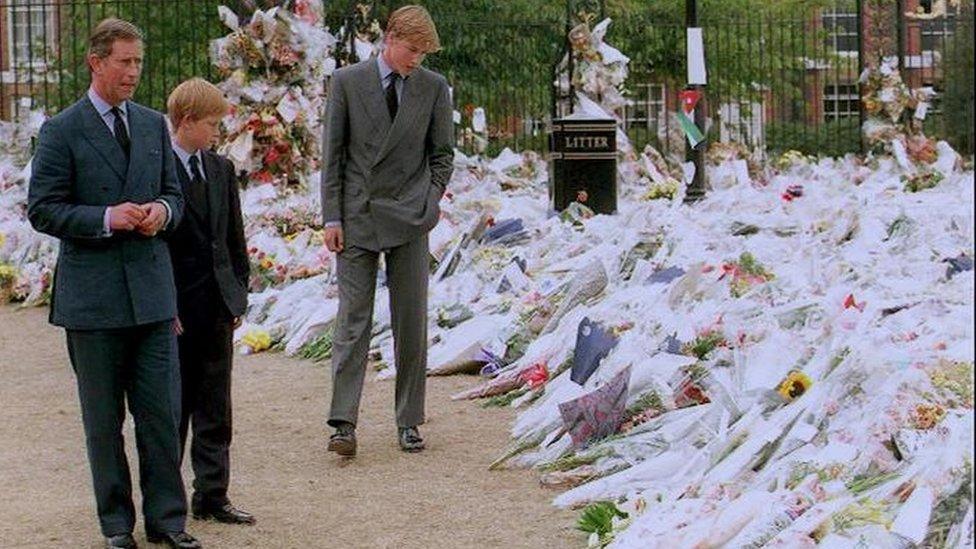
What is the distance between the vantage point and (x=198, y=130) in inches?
255

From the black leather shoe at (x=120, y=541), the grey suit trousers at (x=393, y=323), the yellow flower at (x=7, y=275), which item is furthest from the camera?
the yellow flower at (x=7, y=275)

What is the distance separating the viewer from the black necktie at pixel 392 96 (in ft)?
26.3

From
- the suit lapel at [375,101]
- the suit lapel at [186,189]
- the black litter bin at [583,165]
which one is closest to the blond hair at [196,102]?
the suit lapel at [186,189]

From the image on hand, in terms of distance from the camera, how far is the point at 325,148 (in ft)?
26.3

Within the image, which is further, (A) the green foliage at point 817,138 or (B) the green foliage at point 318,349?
(A) the green foliage at point 817,138

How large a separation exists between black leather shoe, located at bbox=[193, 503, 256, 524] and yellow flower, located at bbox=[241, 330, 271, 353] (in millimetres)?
5213

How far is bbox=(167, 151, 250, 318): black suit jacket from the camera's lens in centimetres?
655

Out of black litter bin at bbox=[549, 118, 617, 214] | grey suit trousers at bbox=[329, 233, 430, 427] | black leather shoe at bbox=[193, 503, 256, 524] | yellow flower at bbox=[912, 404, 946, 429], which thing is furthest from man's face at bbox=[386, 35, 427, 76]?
black litter bin at bbox=[549, 118, 617, 214]

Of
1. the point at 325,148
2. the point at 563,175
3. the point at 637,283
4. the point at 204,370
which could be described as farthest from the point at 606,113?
the point at 204,370

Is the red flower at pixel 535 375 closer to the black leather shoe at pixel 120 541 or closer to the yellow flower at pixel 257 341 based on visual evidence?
the yellow flower at pixel 257 341

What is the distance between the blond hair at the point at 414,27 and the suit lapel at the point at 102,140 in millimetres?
2060

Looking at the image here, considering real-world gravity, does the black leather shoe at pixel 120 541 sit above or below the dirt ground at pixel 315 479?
above

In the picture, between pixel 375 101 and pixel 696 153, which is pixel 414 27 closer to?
pixel 375 101

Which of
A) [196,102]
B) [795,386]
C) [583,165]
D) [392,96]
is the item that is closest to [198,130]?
[196,102]
